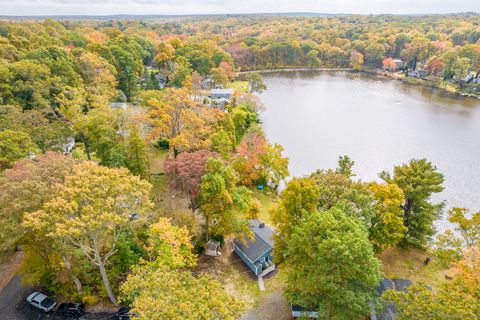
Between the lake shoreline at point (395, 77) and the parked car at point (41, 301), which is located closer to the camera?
the parked car at point (41, 301)

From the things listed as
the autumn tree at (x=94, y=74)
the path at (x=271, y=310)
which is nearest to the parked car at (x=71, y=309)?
the path at (x=271, y=310)

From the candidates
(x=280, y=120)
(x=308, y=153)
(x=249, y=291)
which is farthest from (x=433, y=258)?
(x=280, y=120)

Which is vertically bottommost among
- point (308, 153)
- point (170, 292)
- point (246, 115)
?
point (308, 153)

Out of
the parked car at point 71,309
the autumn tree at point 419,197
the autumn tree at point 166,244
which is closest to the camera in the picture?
the autumn tree at point 166,244

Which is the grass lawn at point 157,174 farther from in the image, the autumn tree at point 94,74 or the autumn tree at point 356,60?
the autumn tree at point 356,60

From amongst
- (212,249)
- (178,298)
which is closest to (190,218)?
(212,249)

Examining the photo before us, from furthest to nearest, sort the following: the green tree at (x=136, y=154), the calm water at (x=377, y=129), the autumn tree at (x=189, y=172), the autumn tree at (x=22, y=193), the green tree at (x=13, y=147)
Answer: the calm water at (x=377, y=129) < the green tree at (x=136, y=154) < the green tree at (x=13, y=147) < the autumn tree at (x=189, y=172) < the autumn tree at (x=22, y=193)

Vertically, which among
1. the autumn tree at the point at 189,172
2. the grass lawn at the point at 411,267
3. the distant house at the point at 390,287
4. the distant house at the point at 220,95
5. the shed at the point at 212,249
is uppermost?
the autumn tree at the point at 189,172

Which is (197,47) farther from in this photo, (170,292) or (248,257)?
(170,292)
